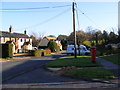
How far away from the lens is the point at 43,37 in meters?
101

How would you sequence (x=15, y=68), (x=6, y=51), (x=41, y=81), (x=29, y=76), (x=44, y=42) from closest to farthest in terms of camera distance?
(x=41, y=81) → (x=29, y=76) → (x=15, y=68) → (x=6, y=51) → (x=44, y=42)

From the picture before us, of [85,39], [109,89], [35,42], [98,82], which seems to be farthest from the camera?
[35,42]

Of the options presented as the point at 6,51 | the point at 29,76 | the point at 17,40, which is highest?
the point at 17,40

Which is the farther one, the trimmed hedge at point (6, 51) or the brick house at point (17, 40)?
the brick house at point (17, 40)

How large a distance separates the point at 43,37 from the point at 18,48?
3749 centimetres

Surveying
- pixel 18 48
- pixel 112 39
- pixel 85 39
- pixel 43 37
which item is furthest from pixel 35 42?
pixel 112 39

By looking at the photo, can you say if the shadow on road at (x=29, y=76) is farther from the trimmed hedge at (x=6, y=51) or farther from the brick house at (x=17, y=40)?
the brick house at (x=17, y=40)

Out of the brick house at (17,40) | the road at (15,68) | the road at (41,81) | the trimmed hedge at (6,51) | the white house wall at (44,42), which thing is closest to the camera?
the road at (41,81)

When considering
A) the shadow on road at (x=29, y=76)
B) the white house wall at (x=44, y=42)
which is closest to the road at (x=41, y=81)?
the shadow on road at (x=29, y=76)

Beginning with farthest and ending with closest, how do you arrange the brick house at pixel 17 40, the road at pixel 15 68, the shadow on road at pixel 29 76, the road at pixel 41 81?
the brick house at pixel 17 40
the road at pixel 15 68
the shadow on road at pixel 29 76
the road at pixel 41 81

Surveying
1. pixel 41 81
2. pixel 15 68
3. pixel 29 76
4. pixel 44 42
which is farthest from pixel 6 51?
pixel 44 42

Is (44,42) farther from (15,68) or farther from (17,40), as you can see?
(15,68)

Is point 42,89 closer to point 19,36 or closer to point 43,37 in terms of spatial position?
point 19,36

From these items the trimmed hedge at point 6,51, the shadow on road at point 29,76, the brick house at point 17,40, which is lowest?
the shadow on road at point 29,76
